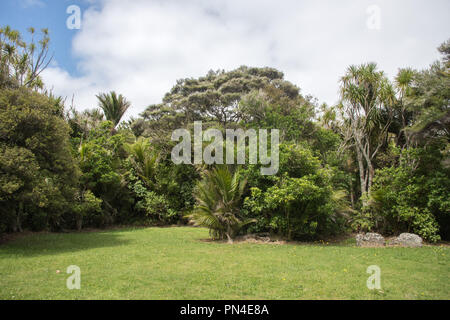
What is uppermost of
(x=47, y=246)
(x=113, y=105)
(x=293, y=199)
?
(x=113, y=105)

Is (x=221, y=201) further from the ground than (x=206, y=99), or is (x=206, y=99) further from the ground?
(x=206, y=99)

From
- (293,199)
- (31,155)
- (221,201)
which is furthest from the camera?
(221,201)

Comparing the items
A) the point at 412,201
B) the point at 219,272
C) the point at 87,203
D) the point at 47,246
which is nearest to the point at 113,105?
the point at 87,203

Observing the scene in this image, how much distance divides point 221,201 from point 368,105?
9.84 m

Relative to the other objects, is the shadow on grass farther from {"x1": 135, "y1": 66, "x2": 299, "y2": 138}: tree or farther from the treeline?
{"x1": 135, "y1": 66, "x2": 299, "y2": 138}: tree

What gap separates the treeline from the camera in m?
9.72

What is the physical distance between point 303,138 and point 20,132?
49.7 feet

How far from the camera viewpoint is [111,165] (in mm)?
16641

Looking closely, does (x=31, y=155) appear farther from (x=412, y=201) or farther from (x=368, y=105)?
(x=368, y=105)

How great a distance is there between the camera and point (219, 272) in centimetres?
664

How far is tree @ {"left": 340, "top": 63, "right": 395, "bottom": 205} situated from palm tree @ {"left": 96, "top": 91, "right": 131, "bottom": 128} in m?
18.4

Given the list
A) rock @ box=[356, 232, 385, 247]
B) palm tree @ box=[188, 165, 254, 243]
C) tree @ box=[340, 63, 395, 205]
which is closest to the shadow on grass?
palm tree @ box=[188, 165, 254, 243]

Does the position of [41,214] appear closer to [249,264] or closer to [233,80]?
[249,264]
